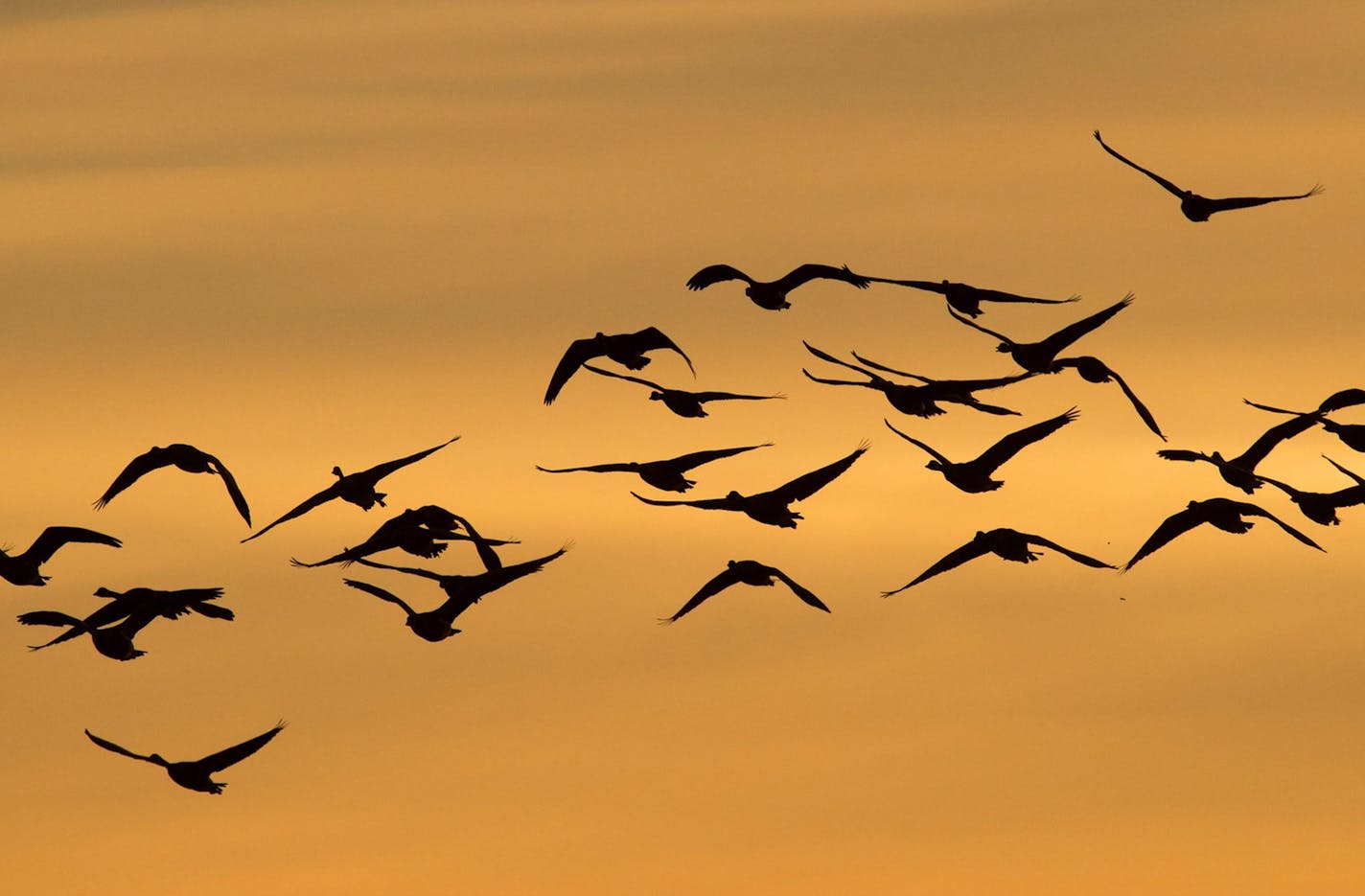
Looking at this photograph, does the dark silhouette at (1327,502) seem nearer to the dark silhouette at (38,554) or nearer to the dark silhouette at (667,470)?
the dark silhouette at (667,470)

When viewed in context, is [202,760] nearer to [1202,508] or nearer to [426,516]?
[426,516]

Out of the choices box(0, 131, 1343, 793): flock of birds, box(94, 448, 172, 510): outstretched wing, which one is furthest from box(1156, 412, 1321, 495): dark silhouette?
box(94, 448, 172, 510): outstretched wing

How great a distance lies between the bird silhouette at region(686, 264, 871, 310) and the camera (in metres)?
54.5

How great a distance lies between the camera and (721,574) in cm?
5569

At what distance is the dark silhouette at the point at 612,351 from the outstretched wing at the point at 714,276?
1229 mm

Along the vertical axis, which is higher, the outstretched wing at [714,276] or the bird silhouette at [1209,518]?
the outstretched wing at [714,276]

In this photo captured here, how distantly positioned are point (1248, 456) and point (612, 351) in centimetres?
1418

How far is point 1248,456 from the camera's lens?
195 ft

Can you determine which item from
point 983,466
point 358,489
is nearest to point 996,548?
point 983,466

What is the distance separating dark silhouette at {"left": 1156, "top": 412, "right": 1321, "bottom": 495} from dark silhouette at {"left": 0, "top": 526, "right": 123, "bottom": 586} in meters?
21.1

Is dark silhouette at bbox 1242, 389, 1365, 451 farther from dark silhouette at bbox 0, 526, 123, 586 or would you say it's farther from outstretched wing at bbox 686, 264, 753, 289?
dark silhouette at bbox 0, 526, 123, 586

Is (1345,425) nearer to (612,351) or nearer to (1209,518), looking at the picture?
(1209,518)

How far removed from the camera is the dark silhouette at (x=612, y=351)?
55.3 meters

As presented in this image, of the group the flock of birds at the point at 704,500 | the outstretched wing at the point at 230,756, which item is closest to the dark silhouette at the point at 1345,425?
the flock of birds at the point at 704,500
